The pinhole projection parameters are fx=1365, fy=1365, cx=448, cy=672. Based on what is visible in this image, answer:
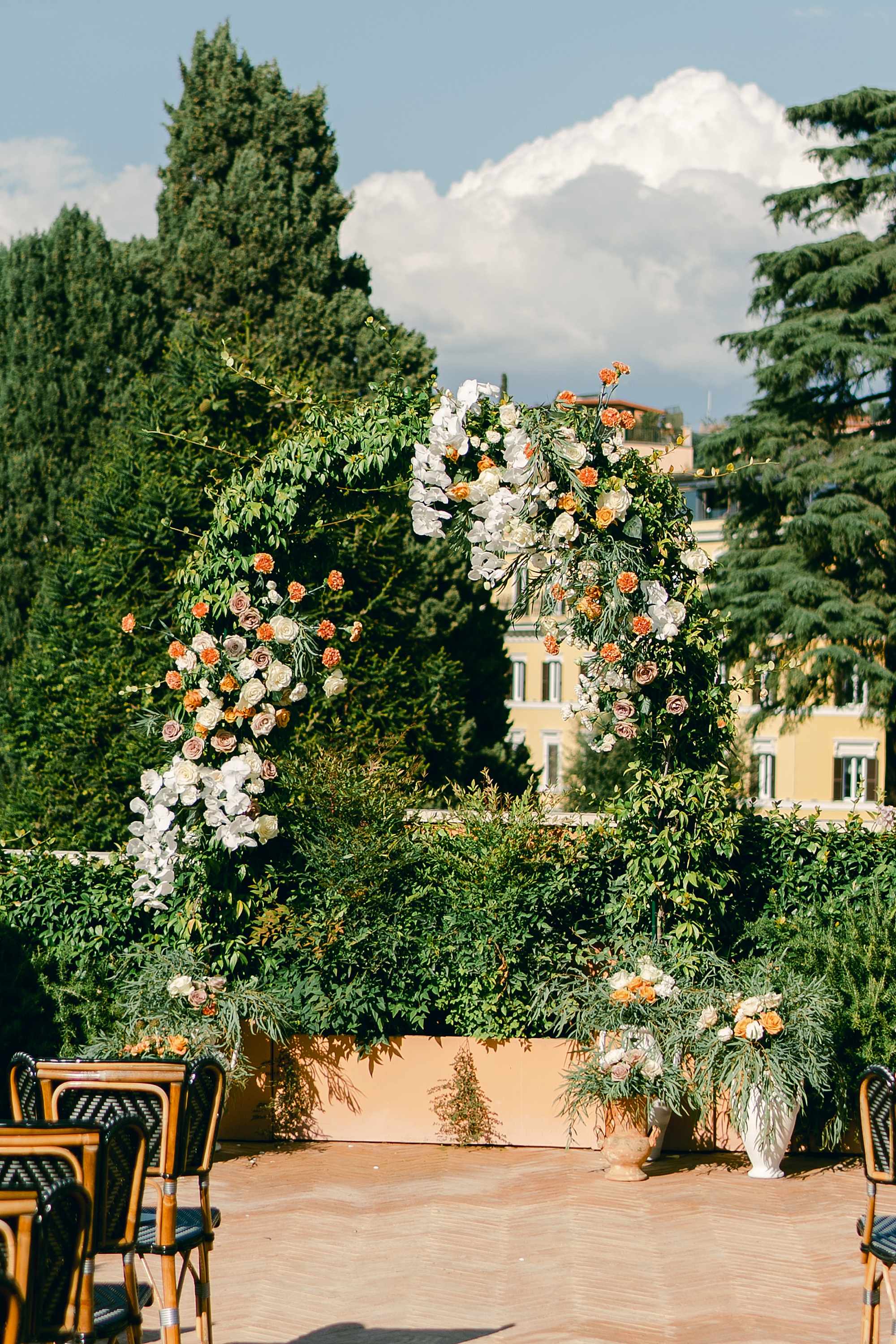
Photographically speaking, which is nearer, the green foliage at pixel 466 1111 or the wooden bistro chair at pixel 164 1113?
the wooden bistro chair at pixel 164 1113

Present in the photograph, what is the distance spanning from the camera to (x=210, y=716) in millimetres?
8023

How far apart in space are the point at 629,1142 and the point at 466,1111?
124 cm

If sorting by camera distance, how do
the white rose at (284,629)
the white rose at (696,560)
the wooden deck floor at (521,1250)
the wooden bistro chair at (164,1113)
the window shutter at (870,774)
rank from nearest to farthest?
1. the wooden bistro chair at (164,1113)
2. the wooden deck floor at (521,1250)
3. the white rose at (696,560)
4. the white rose at (284,629)
5. the window shutter at (870,774)

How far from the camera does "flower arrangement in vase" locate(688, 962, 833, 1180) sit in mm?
7305

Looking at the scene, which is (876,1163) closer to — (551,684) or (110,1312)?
(110,1312)

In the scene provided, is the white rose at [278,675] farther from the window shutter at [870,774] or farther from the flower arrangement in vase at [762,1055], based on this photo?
the window shutter at [870,774]

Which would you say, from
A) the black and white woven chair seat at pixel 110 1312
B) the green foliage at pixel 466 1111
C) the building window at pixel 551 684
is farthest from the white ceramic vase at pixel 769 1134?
the building window at pixel 551 684

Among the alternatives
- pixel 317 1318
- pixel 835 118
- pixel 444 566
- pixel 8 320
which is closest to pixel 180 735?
pixel 317 1318

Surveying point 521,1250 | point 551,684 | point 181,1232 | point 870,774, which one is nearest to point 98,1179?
point 181,1232

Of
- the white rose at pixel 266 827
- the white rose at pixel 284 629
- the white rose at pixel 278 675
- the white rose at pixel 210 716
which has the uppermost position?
the white rose at pixel 284 629

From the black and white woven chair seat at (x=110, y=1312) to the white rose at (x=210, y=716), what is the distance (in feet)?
13.4

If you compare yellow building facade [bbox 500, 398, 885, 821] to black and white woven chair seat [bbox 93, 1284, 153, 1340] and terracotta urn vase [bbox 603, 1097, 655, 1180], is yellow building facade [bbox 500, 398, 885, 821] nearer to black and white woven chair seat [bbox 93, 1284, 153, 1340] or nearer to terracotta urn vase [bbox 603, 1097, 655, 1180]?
terracotta urn vase [bbox 603, 1097, 655, 1180]

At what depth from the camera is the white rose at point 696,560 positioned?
7578 millimetres

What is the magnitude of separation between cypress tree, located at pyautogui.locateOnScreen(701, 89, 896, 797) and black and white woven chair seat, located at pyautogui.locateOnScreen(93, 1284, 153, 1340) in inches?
830
